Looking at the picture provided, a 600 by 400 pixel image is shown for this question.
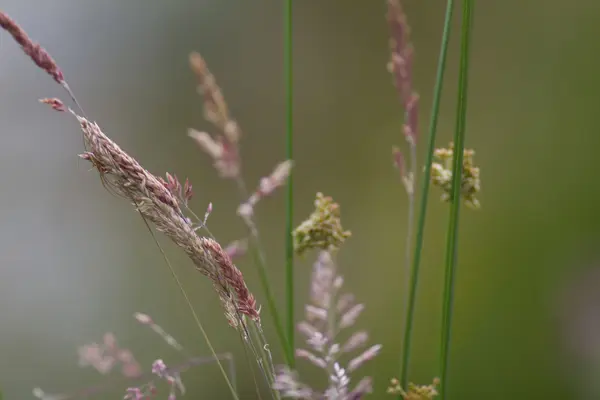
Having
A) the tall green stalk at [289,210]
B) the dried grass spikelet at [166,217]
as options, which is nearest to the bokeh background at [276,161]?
the tall green stalk at [289,210]

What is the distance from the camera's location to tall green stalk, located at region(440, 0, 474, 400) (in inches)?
12.4

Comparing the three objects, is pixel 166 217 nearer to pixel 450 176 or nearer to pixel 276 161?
pixel 450 176

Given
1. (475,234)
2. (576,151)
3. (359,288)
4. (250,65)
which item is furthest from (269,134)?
(576,151)

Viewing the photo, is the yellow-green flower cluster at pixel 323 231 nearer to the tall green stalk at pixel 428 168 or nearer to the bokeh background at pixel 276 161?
the tall green stalk at pixel 428 168

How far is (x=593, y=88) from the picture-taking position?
3.63 feet

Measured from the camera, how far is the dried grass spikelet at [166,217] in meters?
0.27

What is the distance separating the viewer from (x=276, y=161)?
1.28 meters

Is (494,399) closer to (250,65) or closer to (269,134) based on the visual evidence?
(269,134)

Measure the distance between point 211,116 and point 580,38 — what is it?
1.08 m

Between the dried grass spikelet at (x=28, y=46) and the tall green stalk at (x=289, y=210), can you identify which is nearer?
the dried grass spikelet at (x=28, y=46)

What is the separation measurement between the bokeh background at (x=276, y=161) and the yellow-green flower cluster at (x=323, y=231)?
81 cm

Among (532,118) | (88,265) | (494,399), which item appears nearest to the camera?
(494,399)

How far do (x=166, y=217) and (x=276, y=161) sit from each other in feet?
3.33

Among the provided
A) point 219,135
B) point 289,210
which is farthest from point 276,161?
point 219,135
